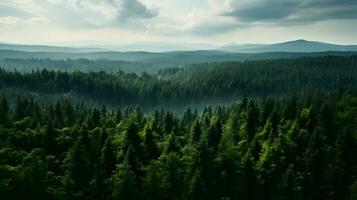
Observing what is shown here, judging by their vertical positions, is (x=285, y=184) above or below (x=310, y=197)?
above

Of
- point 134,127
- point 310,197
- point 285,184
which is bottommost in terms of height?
point 310,197

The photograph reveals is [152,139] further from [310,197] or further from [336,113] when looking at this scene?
[336,113]

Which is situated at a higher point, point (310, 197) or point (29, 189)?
point (29, 189)

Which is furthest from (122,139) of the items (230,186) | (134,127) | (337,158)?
(337,158)

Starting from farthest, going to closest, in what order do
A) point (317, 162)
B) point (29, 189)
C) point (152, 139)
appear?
point (152, 139), point (317, 162), point (29, 189)

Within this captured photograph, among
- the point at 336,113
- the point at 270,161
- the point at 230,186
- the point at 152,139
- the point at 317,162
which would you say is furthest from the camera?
the point at 336,113

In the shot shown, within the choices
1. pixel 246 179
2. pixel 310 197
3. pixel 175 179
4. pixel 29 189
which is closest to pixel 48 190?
pixel 29 189

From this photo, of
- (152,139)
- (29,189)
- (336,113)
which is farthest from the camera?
(336,113)

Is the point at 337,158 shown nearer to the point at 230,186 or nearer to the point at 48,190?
the point at 230,186

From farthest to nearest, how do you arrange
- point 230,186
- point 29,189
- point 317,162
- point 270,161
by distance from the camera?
point 317,162
point 270,161
point 230,186
point 29,189

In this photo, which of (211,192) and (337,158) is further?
(337,158)
